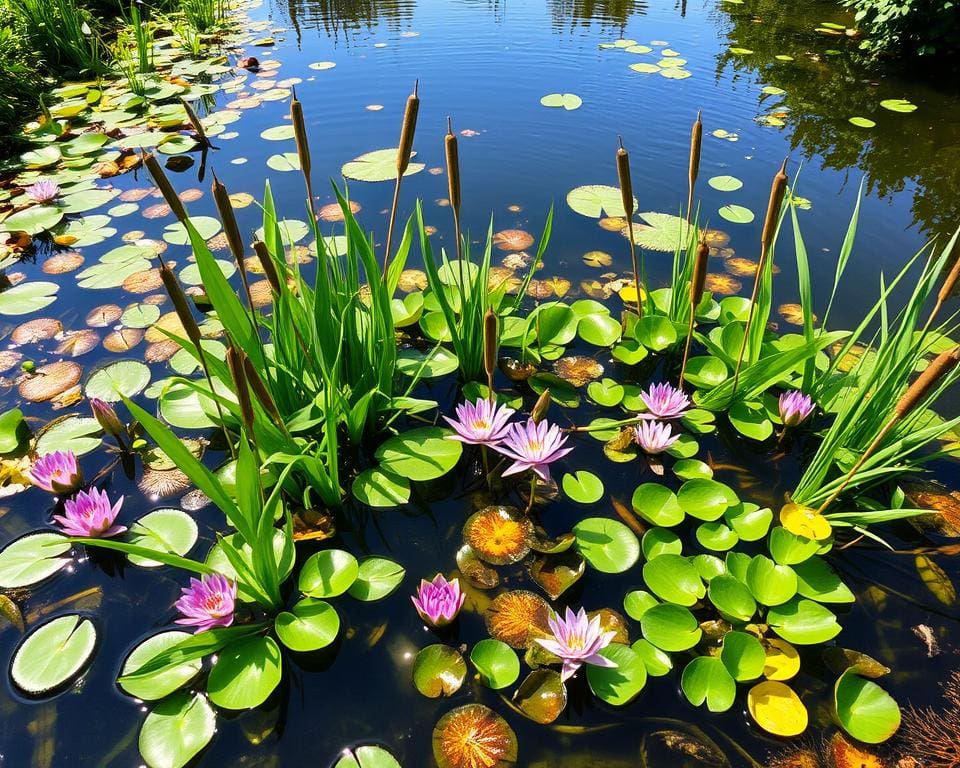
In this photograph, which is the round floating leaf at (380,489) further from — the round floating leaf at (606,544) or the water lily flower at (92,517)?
the water lily flower at (92,517)

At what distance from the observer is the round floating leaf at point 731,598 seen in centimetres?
156

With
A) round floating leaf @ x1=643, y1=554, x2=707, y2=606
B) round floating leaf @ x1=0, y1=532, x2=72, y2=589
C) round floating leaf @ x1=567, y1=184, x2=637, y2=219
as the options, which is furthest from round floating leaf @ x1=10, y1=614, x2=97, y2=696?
round floating leaf @ x1=567, y1=184, x2=637, y2=219

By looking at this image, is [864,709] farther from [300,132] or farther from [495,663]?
[300,132]

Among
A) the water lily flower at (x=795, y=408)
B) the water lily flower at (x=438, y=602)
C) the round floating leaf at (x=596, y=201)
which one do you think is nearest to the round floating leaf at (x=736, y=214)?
the round floating leaf at (x=596, y=201)

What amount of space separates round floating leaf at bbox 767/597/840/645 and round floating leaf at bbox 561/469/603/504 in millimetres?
617

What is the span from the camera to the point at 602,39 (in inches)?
262

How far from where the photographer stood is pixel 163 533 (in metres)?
1.78

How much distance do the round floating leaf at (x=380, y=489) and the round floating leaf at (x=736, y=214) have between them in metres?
2.80

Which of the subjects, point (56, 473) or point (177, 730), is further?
point (56, 473)

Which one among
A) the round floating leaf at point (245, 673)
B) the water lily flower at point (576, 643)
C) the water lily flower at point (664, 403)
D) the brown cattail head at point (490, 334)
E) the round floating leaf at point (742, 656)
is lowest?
the round floating leaf at point (742, 656)

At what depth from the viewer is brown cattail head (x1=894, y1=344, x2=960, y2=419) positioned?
1.17m

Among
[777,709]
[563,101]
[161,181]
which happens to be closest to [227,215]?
[161,181]

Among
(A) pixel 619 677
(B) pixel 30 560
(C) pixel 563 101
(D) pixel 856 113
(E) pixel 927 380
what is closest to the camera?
(E) pixel 927 380

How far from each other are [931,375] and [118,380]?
9.27ft
